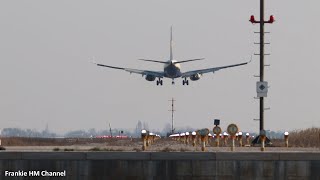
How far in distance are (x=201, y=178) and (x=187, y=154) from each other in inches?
34.9

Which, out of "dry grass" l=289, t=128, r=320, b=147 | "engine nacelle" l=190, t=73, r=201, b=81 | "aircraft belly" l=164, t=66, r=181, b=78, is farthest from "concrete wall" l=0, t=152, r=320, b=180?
"aircraft belly" l=164, t=66, r=181, b=78

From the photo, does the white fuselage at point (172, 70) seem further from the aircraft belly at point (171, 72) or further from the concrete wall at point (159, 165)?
the concrete wall at point (159, 165)

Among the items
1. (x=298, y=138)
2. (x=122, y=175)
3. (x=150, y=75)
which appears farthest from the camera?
(x=150, y=75)

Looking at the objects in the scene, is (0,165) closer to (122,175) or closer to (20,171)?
(20,171)

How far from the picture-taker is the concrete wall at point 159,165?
114ft

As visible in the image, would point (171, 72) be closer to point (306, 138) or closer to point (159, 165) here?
point (306, 138)

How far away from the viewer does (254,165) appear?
1372 inches

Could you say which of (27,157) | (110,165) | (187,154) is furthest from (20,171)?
(187,154)

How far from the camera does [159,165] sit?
34719mm

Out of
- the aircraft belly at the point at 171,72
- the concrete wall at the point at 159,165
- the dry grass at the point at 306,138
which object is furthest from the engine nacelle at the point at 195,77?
the concrete wall at the point at 159,165

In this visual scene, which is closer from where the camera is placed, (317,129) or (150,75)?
(317,129)

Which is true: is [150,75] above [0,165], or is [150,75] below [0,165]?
above

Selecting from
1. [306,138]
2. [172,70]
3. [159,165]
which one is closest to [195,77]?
[172,70]

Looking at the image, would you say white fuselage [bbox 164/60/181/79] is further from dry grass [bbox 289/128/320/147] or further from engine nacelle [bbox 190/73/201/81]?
dry grass [bbox 289/128/320/147]
